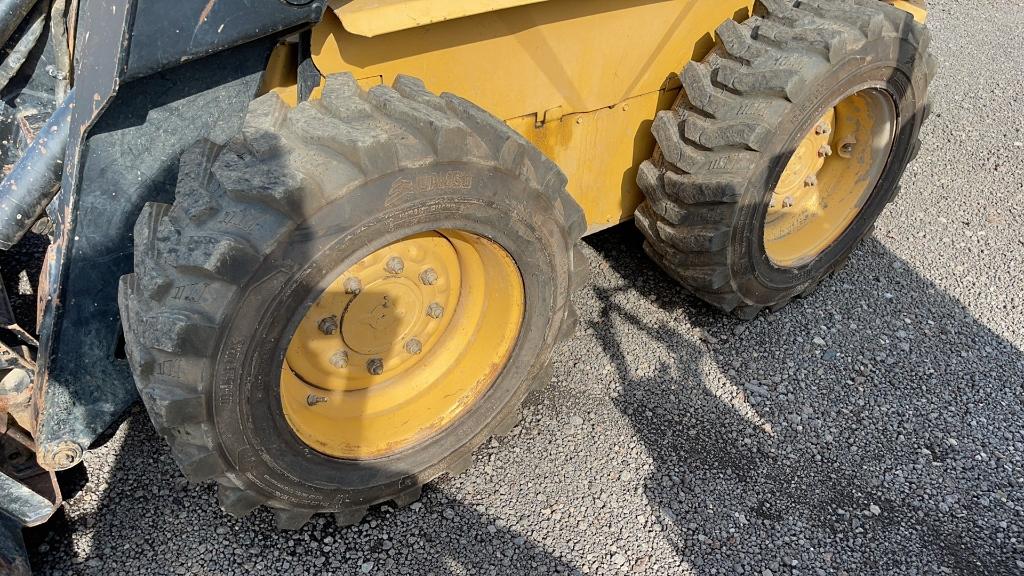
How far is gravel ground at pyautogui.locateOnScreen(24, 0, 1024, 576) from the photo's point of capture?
8.15ft

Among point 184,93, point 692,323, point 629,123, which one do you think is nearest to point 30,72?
point 184,93

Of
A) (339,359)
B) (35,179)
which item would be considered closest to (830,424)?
(339,359)

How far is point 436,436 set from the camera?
2516mm

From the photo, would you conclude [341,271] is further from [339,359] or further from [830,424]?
[830,424]

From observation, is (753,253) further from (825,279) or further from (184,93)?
(184,93)

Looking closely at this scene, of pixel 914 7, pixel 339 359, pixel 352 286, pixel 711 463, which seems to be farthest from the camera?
pixel 914 7

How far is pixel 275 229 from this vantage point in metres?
1.78

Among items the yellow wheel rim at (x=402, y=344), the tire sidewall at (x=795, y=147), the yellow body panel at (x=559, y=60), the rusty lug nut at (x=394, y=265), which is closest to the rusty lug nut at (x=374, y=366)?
the yellow wheel rim at (x=402, y=344)

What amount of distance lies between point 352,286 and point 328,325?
139 millimetres

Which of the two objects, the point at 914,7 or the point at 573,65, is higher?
the point at 573,65

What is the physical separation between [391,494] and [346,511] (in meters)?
0.15

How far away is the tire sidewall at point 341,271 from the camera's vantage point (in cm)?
186

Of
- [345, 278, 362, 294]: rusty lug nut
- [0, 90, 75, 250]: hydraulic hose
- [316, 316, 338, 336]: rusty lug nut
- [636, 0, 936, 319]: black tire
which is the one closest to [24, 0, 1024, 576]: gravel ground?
[636, 0, 936, 319]: black tire

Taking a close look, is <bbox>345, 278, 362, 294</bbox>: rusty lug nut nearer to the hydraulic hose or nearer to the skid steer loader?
the skid steer loader
